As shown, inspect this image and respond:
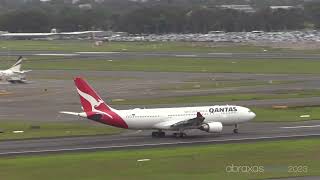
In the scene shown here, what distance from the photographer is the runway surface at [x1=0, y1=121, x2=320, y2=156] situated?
68312 millimetres

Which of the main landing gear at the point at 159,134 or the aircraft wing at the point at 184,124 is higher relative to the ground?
the aircraft wing at the point at 184,124

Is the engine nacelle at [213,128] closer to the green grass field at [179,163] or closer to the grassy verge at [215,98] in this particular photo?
the green grass field at [179,163]

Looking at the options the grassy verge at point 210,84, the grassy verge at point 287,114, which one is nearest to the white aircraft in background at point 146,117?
the grassy verge at point 287,114

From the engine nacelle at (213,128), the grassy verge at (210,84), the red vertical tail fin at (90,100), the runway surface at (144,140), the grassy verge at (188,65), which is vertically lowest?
the runway surface at (144,140)

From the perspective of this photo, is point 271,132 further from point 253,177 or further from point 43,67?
point 43,67

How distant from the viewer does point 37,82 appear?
140 meters

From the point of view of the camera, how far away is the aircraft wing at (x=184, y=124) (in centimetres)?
7488

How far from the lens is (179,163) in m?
58.5

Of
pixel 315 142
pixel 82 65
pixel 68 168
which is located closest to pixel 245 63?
pixel 82 65

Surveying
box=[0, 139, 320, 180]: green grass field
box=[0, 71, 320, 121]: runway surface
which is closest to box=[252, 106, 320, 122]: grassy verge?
box=[0, 71, 320, 121]: runway surface

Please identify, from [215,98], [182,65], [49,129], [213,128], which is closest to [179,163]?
[213,128]

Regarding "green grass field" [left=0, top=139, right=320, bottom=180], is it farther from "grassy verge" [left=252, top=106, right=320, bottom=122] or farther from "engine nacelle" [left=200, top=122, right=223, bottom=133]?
"grassy verge" [left=252, top=106, right=320, bottom=122]

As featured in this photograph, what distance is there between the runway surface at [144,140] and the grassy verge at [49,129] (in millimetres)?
2945

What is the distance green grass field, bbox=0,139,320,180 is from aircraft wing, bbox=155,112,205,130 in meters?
7.35
